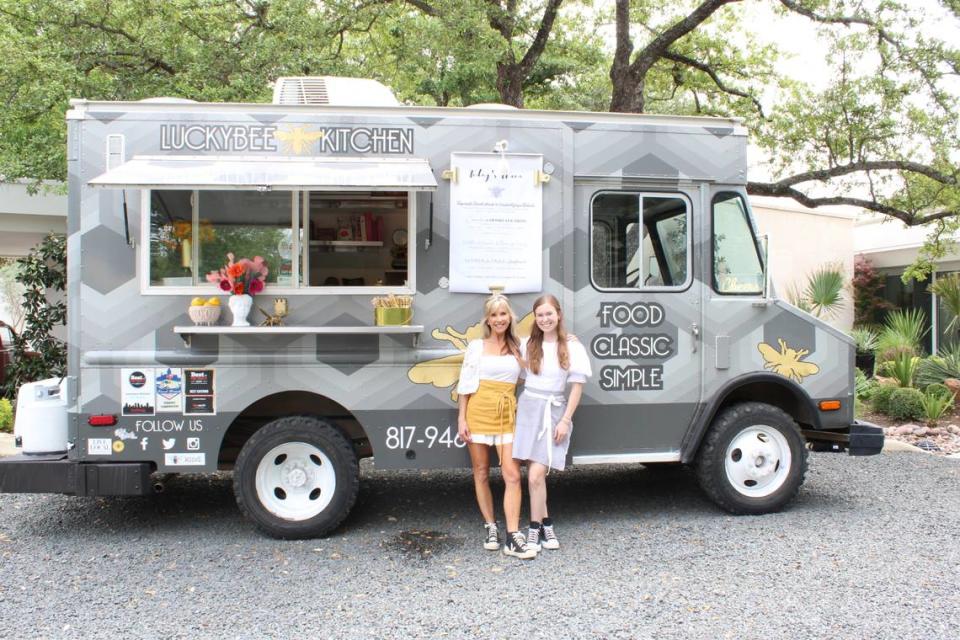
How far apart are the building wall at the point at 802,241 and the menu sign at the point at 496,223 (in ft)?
39.8

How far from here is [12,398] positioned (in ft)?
31.7

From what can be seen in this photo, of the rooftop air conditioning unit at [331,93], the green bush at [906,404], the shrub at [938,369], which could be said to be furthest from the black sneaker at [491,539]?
the shrub at [938,369]

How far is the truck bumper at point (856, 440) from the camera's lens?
588 cm

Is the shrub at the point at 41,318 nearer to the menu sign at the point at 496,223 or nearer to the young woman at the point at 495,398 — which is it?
the menu sign at the point at 496,223

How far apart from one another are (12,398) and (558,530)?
25.4 ft

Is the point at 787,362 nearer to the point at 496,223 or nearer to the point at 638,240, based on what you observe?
the point at 638,240

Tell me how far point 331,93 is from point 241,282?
1660 mm

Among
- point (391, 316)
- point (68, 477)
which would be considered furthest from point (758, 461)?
point (68, 477)

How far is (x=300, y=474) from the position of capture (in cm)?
530

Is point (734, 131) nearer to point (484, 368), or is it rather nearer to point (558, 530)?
point (484, 368)

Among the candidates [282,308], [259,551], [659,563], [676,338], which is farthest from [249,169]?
[659,563]

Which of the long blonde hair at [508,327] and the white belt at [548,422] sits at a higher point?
the long blonde hair at [508,327]

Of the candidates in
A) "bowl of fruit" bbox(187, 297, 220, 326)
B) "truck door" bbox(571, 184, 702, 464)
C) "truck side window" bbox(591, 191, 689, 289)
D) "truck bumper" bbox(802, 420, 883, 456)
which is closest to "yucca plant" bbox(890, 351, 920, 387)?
"truck bumper" bbox(802, 420, 883, 456)

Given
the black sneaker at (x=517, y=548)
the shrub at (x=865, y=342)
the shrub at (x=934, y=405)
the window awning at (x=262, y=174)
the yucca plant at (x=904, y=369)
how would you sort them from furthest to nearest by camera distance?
the shrub at (x=865, y=342)
the yucca plant at (x=904, y=369)
the shrub at (x=934, y=405)
the black sneaker at (x=517, y=548)
the window awning at (x=262, y=174)
